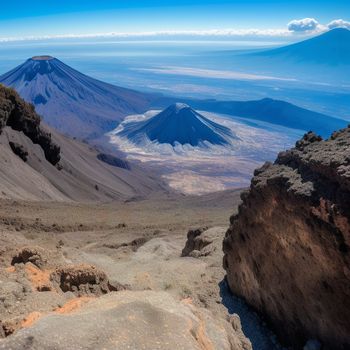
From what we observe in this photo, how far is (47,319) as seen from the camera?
5973mm

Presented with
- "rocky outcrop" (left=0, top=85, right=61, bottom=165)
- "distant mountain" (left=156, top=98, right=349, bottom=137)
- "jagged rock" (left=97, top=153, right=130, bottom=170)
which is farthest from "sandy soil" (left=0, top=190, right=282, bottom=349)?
"distant mountain" (left=156, top=98, right=349, bottom=137)

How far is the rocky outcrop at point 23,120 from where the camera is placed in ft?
111

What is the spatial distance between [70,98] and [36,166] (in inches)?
4155

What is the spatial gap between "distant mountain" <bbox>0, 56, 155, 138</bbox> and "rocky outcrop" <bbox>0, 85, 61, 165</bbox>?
75.2 metres

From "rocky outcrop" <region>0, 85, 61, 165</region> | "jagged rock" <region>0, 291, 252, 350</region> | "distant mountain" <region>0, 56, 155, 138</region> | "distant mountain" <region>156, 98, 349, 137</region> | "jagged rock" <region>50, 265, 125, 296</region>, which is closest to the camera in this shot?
"jagged rock" <region>0, 291, 252, 350</region>

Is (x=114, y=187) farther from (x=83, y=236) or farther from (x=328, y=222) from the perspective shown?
(x=328, y=222)

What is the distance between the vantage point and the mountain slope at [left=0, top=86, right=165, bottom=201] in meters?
27.9

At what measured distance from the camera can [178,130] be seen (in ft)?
361

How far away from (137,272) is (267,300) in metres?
4.87

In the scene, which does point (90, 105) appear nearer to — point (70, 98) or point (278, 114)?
point (70, 98)

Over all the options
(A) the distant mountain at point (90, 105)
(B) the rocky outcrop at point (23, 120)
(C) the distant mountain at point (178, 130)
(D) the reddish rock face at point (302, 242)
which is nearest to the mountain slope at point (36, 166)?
(B) the rocky outcrop at point (23, 120)

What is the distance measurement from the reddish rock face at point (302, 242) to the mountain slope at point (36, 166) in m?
17.2

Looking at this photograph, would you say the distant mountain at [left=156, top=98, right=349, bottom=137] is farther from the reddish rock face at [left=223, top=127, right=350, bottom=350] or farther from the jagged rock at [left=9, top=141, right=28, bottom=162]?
the reddish rock face at [left=223, top=127, right=350, bottom=350]

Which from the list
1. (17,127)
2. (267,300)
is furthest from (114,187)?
(267,300)
